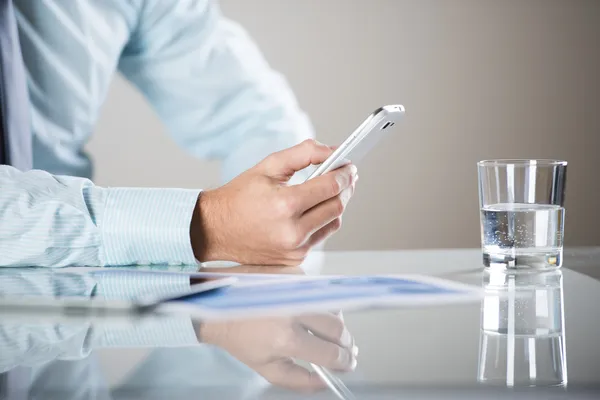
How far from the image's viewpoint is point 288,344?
440 millimetres

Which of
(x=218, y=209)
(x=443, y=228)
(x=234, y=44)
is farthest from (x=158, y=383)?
(x=443, y=228)

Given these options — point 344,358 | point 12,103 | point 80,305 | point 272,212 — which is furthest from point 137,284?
point 12,103

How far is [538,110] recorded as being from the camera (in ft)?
9.68

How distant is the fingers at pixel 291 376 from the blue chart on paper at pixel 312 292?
17cm

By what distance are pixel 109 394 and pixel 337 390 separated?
0.34ft

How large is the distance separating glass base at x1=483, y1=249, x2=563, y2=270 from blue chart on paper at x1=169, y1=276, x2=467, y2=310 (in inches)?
4.8

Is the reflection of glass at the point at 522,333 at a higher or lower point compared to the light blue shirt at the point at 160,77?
lower

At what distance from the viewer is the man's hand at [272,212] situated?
2.80 ft

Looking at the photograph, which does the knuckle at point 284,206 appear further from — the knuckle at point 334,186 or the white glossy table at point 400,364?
the white glossy table at point 400,364

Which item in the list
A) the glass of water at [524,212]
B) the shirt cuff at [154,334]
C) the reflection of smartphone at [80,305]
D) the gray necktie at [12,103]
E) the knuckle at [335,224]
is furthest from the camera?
the gray necktie at [12,103]

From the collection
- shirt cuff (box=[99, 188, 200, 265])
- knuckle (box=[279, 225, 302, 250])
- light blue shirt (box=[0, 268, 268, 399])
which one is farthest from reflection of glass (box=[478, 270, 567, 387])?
shirt cuff (box=[99, 188, 200, 265])

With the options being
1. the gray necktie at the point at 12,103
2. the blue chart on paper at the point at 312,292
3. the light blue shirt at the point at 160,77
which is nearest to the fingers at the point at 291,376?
the blue chart on paper at the point at 312,292

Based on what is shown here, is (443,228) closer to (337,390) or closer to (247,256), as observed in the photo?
(247,256)

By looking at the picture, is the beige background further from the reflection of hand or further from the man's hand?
the reflection of hand
